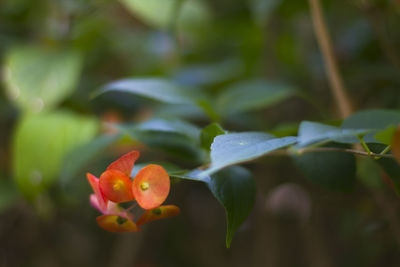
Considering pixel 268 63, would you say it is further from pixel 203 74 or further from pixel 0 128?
pixel 0 128

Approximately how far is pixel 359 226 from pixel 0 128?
33.0 inches

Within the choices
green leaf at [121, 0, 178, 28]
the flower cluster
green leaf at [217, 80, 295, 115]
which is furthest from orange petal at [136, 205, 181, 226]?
green leaf at [121, 0, 178, 28]

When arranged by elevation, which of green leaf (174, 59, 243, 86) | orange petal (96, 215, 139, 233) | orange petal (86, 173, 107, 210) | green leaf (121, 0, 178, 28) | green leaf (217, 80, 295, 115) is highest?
green leaf (121, 0, 178, 28)

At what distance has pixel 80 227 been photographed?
96 centimetres

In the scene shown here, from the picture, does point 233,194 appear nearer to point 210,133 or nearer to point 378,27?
point 210,133

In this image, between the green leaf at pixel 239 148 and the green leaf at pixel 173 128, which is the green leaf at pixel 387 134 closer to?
the green leaf at pixel 239 148

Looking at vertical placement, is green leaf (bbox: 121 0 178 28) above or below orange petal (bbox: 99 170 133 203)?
above

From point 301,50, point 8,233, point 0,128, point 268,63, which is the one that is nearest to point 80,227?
point 8,233

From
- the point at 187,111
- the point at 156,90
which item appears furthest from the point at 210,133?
the point at 187,111

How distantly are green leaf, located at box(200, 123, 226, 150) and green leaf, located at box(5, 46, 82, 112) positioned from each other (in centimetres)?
41

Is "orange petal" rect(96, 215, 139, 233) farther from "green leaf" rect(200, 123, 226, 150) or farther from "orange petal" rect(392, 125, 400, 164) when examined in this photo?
"orange petal" rect(392, 125, 400, 164)

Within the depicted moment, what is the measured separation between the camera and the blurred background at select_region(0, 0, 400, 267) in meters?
0.58

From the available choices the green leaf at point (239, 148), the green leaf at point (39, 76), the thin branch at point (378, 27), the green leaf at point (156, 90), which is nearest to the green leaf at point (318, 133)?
the green leaf at point (239, 148)

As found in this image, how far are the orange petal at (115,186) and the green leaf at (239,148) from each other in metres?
0.08
